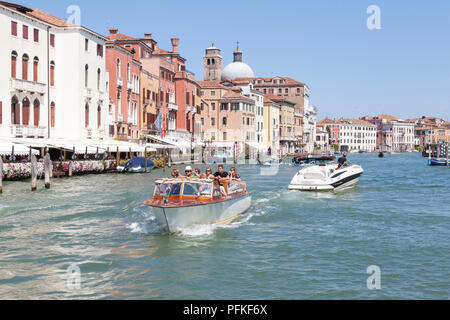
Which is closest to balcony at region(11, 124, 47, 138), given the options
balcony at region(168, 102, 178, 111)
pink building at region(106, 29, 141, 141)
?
pink building at region(106, 29, 141, 141)

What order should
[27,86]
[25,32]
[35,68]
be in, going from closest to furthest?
[27,86]
[25,32]
[35,68]

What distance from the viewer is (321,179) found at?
2530 cm

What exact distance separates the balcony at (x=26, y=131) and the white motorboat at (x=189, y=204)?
66.6 feet

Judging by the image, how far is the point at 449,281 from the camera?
404 inches

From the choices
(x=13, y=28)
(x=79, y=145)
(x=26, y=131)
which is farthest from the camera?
(x=79, y=145)

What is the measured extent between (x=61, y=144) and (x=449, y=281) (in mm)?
26555

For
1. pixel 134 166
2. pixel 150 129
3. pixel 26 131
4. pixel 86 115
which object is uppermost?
pixel 86 115

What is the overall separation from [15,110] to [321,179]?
18571 millimetres

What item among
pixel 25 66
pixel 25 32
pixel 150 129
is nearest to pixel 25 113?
pixel 25 66

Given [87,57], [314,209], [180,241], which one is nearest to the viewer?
[180,241]

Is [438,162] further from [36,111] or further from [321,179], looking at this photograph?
[36,111]

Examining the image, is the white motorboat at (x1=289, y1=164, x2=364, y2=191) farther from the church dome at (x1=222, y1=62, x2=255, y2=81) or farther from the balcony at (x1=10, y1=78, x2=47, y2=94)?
the church dome at (x1=222, y1=62, x2=255, y2=81)
